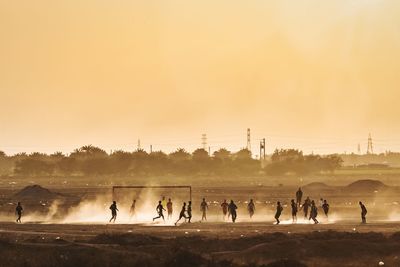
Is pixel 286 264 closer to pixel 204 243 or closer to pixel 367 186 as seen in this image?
pixel 204 243

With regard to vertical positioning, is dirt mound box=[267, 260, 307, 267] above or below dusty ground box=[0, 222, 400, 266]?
below

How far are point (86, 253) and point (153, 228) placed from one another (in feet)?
57.4

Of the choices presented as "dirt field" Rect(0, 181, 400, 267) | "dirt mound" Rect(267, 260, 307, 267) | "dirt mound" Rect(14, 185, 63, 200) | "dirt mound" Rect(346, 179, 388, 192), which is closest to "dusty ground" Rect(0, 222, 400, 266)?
"dirt field" Rect(0, 181, 400, 267)

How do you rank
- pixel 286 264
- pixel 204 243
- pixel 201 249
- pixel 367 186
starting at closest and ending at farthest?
1. pixel 286 264
2. pixel 201 249
3. pixel 204 243
4. pixel 367 186

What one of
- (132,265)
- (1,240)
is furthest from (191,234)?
(132,265)

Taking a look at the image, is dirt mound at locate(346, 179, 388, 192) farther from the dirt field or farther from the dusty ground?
the dusty ground

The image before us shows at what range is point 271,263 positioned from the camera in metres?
37.2

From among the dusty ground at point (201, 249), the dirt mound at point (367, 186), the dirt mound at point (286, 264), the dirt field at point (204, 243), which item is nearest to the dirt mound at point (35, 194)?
the dirt field at point (204, 243)

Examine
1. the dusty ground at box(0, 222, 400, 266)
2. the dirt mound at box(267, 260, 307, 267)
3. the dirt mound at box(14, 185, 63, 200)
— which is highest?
the dirt mound at box(14, 185, 63, 200)

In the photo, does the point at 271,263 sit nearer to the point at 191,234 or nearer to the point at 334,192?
the point at 191,234

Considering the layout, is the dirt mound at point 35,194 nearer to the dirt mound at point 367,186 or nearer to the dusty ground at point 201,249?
the dirt mound at point 367,186

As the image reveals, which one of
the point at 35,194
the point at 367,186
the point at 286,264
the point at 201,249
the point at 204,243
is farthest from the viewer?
the point at 367,186

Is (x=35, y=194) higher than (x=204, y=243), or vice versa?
(x=35, y=194)

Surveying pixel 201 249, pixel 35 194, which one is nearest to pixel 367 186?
pixel 35 194
